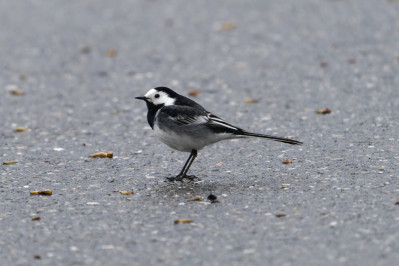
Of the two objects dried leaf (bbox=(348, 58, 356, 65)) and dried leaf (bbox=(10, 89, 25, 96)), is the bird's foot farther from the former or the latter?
dried leaf (bbox=(348, 58, 356, 65))

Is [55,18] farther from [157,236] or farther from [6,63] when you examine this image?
[157,236]

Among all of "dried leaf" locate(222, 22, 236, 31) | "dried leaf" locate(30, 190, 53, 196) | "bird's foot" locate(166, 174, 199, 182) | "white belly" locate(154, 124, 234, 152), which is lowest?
"dried leaf" locate(30, 190, 53, 196)

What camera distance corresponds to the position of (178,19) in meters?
13.1

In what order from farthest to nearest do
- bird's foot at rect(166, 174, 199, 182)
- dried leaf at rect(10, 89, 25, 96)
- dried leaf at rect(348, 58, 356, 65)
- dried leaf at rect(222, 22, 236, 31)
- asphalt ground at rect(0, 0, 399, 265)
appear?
1. dried leaf at rect(222, 22, 236, 31)
2. dried leaf at rect(348, 58, 356, 65)
3. dried leaf at rect(10, 89, 25, 96)
4. bird's foot at rect(166, 174, 199, 182)
5. asphalt ground at rect(0, 0, 399, 265)

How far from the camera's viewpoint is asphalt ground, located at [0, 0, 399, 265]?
4918mm

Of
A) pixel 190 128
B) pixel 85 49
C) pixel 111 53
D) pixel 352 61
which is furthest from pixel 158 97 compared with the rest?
pixel 85 49

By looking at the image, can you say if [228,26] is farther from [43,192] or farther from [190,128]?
[43,192]

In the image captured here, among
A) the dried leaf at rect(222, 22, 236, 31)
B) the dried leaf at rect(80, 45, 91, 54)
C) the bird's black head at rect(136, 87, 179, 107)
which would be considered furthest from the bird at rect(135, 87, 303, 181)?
the dried leaf at rect(222, 22, 236, 31)

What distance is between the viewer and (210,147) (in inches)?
302

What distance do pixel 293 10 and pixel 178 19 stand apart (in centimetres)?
225

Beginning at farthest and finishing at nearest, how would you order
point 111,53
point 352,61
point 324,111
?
point 111,53
point 352,61
point 324,111

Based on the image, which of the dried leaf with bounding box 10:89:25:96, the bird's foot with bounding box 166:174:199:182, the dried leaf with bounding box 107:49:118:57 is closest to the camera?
the bird's foot with bounding box 166:174:199:182

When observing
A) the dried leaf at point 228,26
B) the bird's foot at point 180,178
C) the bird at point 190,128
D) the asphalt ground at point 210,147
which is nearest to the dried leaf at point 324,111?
the asphalt ground at point 210,147

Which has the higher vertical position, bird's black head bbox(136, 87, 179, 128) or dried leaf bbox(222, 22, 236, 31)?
dried leaf bbox(222, 22, 236, 31)
